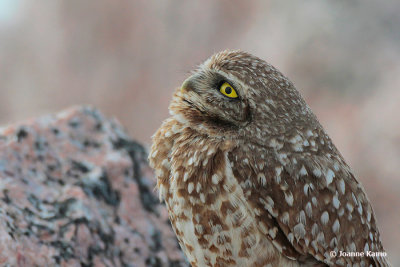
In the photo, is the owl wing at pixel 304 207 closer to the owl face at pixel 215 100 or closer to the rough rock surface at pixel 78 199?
the owl face at pixel 215 100

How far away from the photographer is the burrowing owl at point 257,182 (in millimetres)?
1992

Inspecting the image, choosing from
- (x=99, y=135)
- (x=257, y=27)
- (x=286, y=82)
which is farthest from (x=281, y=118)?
(x=257, y=27)

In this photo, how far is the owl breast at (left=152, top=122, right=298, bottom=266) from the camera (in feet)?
6.52

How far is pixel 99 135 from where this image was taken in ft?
9.86

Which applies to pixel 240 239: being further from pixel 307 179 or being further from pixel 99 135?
pixel 99 135

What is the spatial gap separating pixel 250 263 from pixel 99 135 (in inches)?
55.5

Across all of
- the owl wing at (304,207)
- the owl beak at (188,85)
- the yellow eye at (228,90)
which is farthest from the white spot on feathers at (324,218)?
the owl beak at (188,85)

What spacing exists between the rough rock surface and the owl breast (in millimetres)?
483

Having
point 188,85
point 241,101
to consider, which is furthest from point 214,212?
point 188,85

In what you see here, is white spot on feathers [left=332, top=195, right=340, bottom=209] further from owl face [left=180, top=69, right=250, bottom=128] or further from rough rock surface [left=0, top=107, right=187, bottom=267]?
rough rock surface [left=0, top=107, right=187, bottom=267]

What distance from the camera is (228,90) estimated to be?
7.05 feet

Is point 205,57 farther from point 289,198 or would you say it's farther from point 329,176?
point 289,198

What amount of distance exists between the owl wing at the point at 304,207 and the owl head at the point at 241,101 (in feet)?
0.54

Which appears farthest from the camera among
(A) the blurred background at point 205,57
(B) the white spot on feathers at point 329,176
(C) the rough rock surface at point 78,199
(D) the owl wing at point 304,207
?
(A) the blurred background at point 205,57
